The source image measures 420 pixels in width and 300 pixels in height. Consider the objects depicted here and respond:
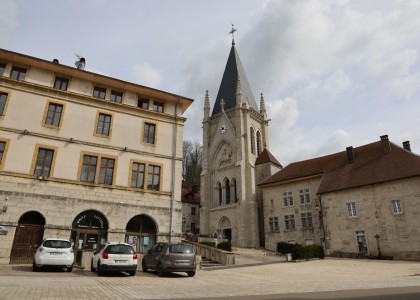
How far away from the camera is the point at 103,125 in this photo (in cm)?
2138

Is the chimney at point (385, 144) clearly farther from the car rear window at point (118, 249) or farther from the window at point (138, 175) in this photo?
the car rear window at point (118, 249)

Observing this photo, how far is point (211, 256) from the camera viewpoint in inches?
838

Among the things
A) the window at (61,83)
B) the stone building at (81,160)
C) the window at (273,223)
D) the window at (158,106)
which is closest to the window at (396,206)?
the window at (273,223)

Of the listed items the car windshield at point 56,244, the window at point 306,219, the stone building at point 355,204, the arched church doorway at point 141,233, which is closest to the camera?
the car windshield at point 56,244

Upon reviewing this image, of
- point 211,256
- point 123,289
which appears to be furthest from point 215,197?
point 123,289

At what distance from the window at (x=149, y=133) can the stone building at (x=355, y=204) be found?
61.4ft

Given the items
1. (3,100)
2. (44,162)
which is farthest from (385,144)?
(3,100)

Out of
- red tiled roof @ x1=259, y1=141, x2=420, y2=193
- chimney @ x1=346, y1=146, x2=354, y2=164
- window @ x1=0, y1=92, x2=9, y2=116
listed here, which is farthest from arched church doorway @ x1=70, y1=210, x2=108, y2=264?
chimney @ x1=346, y1=146, x2=354, y2=164

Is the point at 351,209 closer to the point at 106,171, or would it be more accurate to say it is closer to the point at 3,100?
the point at 106,171

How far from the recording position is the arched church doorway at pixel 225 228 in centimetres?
4493

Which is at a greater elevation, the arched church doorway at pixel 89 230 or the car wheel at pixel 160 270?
the arched church doorway at pixel 89 230

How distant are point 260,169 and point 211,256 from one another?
26.2 m

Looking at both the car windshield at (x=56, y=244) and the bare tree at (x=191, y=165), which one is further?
the bare tree at (x=191, y=165)

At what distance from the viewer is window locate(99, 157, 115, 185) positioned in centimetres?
2027
